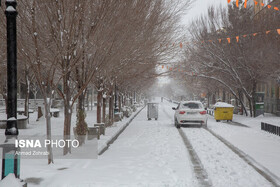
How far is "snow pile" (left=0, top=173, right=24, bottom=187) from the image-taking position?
5.14m

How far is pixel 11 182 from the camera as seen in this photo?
5.21 metres

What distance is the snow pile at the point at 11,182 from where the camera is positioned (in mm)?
5141

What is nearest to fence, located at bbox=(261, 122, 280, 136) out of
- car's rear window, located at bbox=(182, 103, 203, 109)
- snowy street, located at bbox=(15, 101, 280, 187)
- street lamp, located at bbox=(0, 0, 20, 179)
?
car's rear window, located at bbox=(182, 103, 203, 109)

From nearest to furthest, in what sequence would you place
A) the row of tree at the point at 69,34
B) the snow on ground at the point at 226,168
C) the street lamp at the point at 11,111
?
the street lamp at the point at 11,111
the snow on ground at the point at 226,168
the row of tree at the point at 69,34

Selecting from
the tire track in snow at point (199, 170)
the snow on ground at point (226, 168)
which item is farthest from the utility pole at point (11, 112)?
the snow on ground at point (226, 168)

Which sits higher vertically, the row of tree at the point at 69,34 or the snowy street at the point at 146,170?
the row of tree at the point at 69,34

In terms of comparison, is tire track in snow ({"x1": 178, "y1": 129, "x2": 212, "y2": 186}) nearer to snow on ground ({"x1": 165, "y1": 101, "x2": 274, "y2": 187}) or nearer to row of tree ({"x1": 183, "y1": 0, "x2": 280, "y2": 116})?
snow on ground ({"x1": 165, "y1": 101, "x2": 274, "y2": 187})

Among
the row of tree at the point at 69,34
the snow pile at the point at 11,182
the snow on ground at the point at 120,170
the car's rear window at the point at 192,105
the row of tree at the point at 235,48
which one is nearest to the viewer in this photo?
the snow pile at the point at 11,182

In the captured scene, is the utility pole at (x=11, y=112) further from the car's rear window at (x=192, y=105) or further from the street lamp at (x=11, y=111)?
the car's rear window at (x=192, y=105)

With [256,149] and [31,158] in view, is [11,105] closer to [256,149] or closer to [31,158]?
[31,158]

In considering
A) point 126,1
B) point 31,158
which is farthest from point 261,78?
point 31,158

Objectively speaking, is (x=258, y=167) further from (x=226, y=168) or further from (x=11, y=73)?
(x=11, y=73)

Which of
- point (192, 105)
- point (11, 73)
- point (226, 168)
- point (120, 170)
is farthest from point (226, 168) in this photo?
point (192, 105)

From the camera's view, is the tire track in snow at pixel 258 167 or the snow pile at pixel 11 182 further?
the tire track in snow at pixel 258 167
